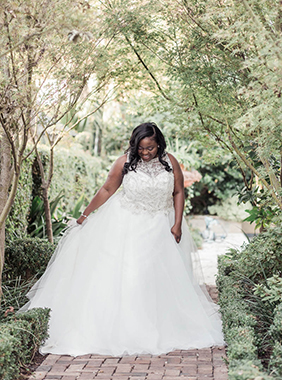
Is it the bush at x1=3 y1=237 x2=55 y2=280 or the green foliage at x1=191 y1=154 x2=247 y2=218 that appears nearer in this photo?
the bush at x1=3 y1=237 x2=55 y2=280

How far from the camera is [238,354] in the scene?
278cm

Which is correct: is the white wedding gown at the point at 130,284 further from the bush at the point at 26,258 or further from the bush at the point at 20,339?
the bush at the point at 26,258

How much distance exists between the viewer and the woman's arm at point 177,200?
14.5ft

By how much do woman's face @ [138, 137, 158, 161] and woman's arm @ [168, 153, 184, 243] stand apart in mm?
267

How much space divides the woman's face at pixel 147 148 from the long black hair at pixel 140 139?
32 mm

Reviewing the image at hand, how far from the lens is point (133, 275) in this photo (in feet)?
13.4

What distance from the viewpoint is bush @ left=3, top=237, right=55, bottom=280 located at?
5625mm

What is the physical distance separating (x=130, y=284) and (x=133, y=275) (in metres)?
0.08

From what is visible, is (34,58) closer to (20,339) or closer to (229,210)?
(20,339)

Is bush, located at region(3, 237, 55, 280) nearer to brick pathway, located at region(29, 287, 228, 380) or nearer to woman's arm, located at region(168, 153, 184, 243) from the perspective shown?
woman's arm, located at region(168, 153, 184, 243)

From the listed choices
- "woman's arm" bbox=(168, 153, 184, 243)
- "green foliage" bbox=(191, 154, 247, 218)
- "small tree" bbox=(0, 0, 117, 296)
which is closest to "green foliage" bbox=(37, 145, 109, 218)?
"small tree" bbox=(0, 0, 117, 296)

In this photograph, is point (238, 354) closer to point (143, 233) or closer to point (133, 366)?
point (133, 366)

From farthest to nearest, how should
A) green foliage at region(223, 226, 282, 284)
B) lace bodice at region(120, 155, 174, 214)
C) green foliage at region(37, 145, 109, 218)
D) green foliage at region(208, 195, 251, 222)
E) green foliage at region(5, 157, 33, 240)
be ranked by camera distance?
green foliage at region(208, 195, 251, 222) < green foliage at region(37, 145, 109, 218) < green foliage at region(5, 157, 33, 240) < lace bodice at region(120, 155, 174, 214) < green foliage at region(223, 226, 282, 284)

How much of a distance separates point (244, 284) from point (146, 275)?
119 cm
